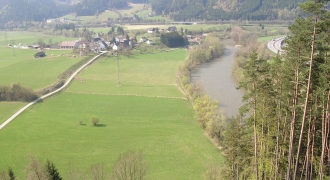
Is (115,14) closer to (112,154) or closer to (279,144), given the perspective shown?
(112,154)

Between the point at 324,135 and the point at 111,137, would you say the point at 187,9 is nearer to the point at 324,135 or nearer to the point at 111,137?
the point at 111,137

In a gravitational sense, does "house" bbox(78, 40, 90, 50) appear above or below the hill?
below

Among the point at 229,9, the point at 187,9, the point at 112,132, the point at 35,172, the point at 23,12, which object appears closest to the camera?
the point at 35,172

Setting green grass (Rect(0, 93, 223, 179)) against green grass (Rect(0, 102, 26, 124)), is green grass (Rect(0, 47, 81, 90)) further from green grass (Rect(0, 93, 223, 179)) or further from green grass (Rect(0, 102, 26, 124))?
green grass (Rect(0, 93, 223, 179))

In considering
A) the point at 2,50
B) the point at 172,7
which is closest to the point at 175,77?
the point at 2,50

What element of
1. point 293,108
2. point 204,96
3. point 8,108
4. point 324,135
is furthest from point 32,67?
point 324,135

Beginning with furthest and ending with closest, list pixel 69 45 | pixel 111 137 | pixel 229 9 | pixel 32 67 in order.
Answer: pixel 229 9
pixel 69 45
pixel 32 67
pixel 111 137

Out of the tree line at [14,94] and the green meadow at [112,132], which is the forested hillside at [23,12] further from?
the tree line at [14,94]

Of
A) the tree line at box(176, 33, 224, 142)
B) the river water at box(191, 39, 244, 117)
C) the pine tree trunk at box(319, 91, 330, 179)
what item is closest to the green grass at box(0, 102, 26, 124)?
the tree line at box(176, 33, 224, 142)
